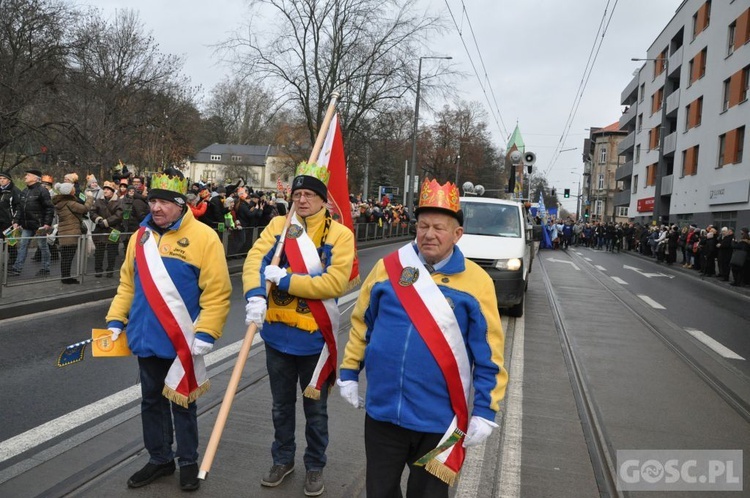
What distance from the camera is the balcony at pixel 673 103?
40031mm

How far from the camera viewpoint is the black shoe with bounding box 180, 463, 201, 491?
12.6 feet

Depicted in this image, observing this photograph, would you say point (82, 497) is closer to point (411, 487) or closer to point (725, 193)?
point (411, 487)

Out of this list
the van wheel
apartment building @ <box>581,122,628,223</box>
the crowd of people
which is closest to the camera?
the van wheel

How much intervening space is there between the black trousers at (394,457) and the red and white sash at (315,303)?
0.94m

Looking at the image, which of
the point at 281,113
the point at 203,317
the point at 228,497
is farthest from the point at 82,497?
the point at 281,113

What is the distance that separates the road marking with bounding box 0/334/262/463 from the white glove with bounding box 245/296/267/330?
2011mm

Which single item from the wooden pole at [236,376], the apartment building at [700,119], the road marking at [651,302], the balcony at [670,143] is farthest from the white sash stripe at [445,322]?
the balcony at [670,143]

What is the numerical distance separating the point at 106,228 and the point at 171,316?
9.06 m

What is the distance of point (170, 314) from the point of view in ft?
12.3

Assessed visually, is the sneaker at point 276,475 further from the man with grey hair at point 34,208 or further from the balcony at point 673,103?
the balcony at point 673,103

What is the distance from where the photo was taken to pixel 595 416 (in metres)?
5.81

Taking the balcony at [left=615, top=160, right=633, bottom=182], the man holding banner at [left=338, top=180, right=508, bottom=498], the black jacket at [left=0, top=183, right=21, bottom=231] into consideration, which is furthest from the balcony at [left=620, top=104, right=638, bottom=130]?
the man holding banner at [left=338, top=180, right=508, bottom=498]

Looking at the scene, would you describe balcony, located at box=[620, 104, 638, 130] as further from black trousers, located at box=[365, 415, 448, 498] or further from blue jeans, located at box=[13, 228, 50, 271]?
black trousers, located at box=[365, 415, 448, 498]

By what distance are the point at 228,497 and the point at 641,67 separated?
57804 mm
